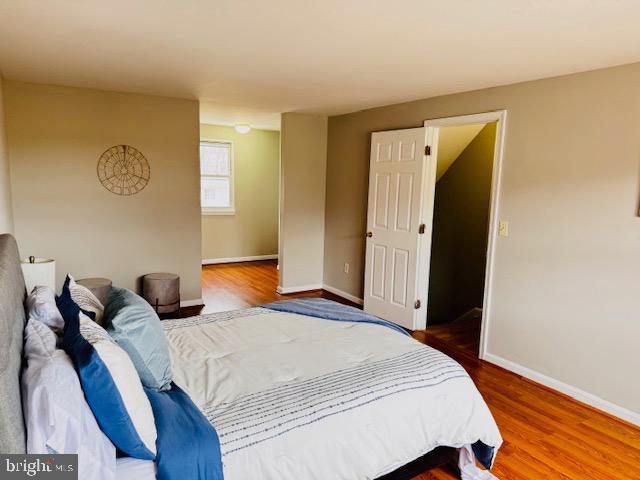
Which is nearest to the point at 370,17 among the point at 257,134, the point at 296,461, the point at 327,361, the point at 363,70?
the point at 363,70

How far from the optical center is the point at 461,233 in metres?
5.23

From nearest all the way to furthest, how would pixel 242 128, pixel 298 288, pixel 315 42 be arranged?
pixel 315 42, pixel 298 288, pixel 242 128

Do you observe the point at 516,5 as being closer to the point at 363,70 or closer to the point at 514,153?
the point at 363,70

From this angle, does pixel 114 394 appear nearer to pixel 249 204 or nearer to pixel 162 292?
pixel 162 292

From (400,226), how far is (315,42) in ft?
7.64

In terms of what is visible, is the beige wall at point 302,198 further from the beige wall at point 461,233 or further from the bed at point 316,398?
the bed at point 316,398

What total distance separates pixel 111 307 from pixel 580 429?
9.23ft

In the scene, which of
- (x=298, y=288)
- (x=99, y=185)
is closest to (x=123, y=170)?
(x=99, y=185)

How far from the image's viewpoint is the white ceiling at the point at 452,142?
445cm

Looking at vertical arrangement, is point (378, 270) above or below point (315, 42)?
below

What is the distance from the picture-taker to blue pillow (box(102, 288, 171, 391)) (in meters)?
1.67

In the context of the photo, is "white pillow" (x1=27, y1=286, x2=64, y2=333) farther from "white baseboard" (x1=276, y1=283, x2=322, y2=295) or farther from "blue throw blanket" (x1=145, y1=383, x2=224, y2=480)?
"white baseboard" (x1=276, y1=283, x2=322, y2=295)

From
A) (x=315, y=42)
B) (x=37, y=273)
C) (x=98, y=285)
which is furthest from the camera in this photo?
(x=98, y=285)

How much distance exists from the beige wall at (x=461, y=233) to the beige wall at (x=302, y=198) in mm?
1510
